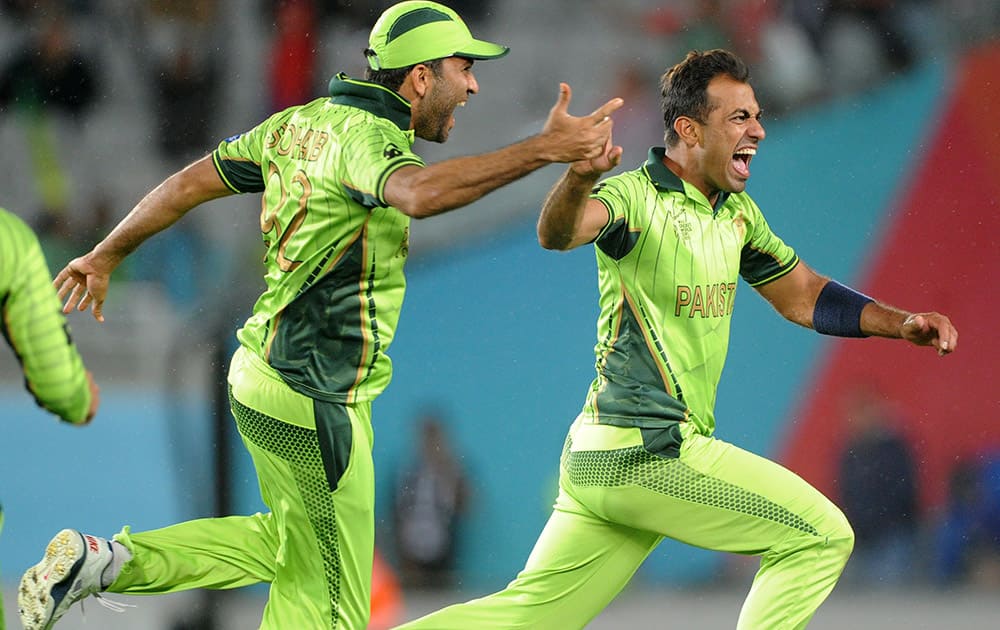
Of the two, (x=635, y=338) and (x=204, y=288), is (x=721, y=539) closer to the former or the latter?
(x=635, y=338)

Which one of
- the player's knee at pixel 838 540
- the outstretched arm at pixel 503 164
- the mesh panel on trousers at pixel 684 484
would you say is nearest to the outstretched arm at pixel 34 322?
the outstretched arm at pixel 503 164

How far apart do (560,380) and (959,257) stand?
207 cm

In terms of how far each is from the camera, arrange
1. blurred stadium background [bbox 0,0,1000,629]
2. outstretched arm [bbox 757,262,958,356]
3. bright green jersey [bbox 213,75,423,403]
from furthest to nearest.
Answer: blurred stadium background [bbox 0,0,1000,629], outstretched arm [bbox 757,262,958,356], bright green jersey [bbox 213,75,423,403]

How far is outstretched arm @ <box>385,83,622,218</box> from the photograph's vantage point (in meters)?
3.52

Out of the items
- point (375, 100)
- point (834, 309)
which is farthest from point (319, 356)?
point (834, 309)

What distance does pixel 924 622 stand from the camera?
6957mm

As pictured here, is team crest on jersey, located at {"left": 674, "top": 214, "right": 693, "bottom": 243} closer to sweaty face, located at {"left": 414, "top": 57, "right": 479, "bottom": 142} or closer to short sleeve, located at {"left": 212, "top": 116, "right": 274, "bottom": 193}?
sweaty face, located at {"left": 414, "top": 57, "right": 479, "bottom": 142}

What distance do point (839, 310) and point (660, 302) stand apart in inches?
32.8

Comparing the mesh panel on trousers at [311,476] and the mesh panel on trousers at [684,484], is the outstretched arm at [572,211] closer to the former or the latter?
the mesh panel on trousers at [684,484]

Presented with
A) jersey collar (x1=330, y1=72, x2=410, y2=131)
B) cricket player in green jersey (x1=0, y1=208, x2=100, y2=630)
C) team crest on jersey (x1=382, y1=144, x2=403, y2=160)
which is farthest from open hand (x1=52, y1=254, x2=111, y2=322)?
cricket player in green jersey (x1=0, y1=208, x2=100, y2=630)

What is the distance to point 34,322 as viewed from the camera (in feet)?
10.3

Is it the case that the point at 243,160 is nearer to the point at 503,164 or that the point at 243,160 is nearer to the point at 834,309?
the point at 503,164

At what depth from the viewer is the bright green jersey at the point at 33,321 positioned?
3.11 meters

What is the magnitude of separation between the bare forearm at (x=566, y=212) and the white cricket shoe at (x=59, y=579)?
1.61 meters
